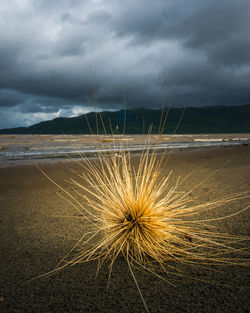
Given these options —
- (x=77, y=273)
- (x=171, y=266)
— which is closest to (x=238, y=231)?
(x=171, y=266)

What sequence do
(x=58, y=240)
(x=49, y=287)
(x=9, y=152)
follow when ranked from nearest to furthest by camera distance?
(x=49, y=287) → (x=58, y=240) → (x=9, y=152)

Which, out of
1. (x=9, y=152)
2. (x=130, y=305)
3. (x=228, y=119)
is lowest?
(x=130, y=305)

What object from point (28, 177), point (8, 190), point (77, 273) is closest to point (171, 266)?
point (77, 273)

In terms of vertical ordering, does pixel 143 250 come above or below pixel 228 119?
below

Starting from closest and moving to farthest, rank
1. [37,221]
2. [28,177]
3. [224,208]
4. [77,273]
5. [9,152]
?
[77,273]
[37,221]
[224,208]
[28,177]
[9,152]

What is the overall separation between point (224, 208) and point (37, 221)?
6.36 feet

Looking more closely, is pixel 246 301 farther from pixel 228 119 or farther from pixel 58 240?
pixel 228 119

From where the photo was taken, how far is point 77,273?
141 centimetres

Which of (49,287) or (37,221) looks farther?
(37,221)

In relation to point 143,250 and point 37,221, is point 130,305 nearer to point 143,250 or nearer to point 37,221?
point 143,250

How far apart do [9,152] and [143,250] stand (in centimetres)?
588

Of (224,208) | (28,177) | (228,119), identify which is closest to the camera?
(224,208)

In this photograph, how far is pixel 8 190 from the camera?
344cm

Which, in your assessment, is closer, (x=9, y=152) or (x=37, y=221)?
(x=37, y=221)
